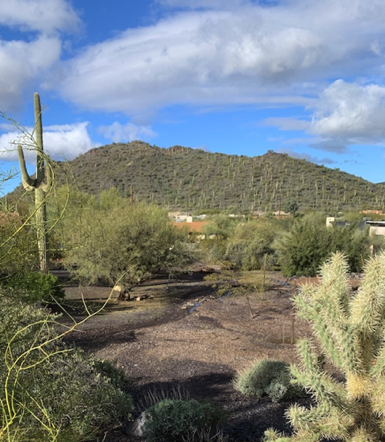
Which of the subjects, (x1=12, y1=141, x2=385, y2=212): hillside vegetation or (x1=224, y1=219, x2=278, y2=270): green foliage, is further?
(x1=12, y1=141, x2=385, y2=212): hillside vegetation

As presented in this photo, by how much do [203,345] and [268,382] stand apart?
3.96m

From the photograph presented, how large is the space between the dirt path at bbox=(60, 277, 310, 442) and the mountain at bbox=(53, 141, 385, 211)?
42.8 metres

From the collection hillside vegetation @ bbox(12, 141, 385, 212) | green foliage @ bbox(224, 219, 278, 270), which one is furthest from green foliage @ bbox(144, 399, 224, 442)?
Result: hillside vegetation @ bbox(12, 141, 385, 212)

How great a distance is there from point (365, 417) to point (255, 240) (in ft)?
87.4

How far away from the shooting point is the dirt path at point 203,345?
7473 mm

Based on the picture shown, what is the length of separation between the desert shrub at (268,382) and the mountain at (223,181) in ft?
169

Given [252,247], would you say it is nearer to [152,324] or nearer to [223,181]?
[152,324]

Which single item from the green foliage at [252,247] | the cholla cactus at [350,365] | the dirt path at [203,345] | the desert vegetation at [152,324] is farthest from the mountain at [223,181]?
the cholla cactus at [350,365]

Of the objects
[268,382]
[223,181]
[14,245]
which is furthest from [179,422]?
[223,181]

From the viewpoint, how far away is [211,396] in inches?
315

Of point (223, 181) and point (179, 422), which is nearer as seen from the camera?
point (179, 422)

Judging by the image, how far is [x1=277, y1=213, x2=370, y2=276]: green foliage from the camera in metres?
25.0

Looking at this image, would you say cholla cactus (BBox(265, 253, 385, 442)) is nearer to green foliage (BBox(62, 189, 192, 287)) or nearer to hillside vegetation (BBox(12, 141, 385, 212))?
green foliage (BBox(62, 189, 192, 287))

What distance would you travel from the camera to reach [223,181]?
237 feet
